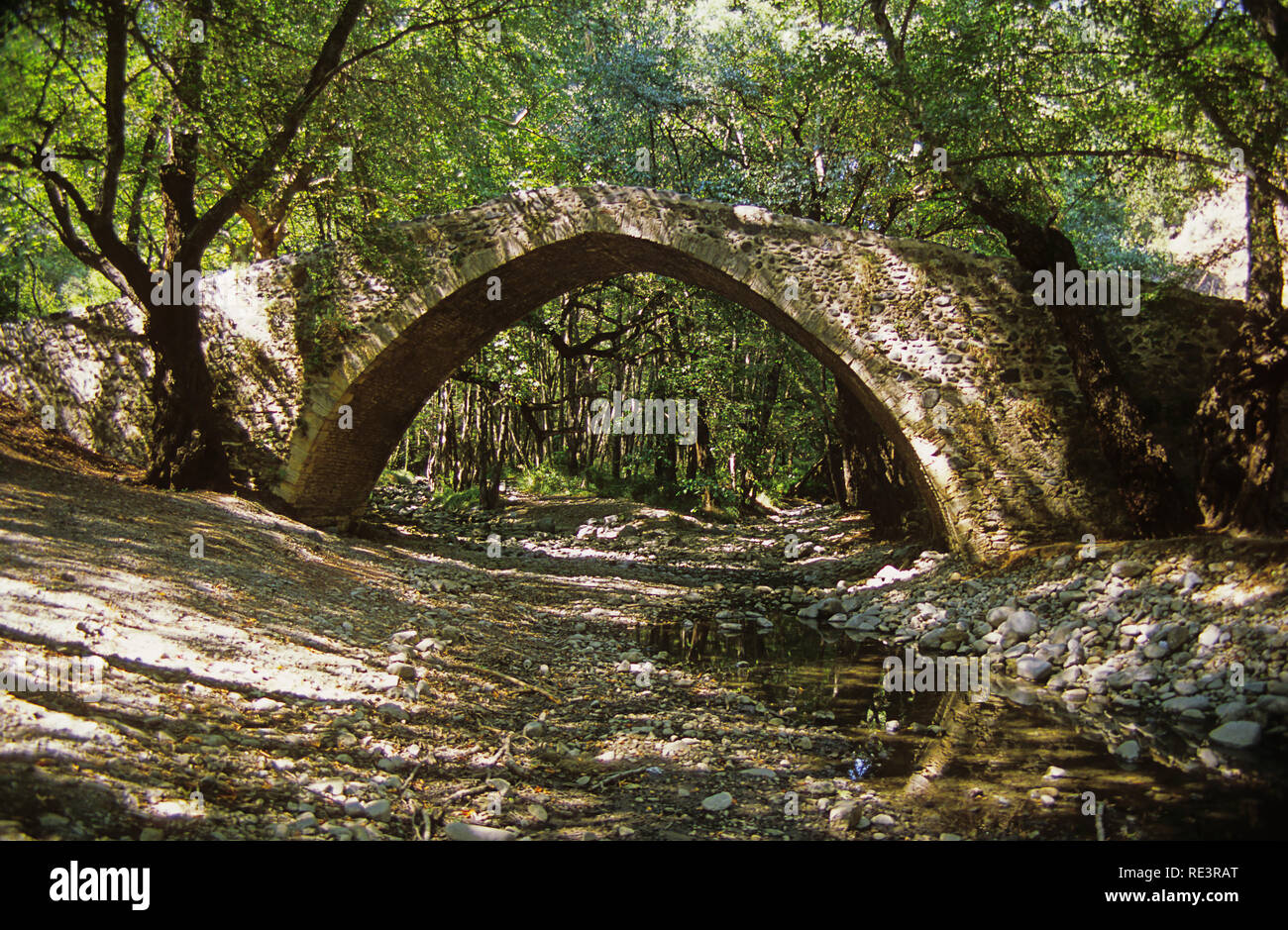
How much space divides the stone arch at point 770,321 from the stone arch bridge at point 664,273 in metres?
0.02

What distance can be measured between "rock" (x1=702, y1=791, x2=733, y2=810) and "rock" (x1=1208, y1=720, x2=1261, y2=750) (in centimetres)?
260

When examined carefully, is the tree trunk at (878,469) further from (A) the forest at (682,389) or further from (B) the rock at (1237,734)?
(B) the rock at (1237,734)

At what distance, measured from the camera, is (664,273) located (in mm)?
9961

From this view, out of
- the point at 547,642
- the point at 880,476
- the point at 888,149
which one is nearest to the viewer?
the point at 547,642

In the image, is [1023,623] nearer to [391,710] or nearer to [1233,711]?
[1233,711]

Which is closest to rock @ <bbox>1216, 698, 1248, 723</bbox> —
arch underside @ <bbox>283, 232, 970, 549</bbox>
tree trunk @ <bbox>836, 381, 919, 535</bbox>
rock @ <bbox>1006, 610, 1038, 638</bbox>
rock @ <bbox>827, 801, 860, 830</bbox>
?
rock @ <bbox>1006, 610, 1038, 638</bbox>

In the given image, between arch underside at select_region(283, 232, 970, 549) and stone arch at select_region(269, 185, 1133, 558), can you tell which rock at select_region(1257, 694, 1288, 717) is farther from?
arch underside at select_region(283, 232, 970, 549)

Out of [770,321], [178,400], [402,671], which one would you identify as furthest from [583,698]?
[178,400]

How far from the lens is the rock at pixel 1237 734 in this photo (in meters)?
3.88

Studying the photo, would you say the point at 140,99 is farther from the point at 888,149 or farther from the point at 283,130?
the point at 888,149

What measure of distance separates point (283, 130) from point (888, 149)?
6.75m

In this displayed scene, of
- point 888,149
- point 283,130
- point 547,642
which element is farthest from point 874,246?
point 283,130

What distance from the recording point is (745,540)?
13.2 m

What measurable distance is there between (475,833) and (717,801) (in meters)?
1.03
